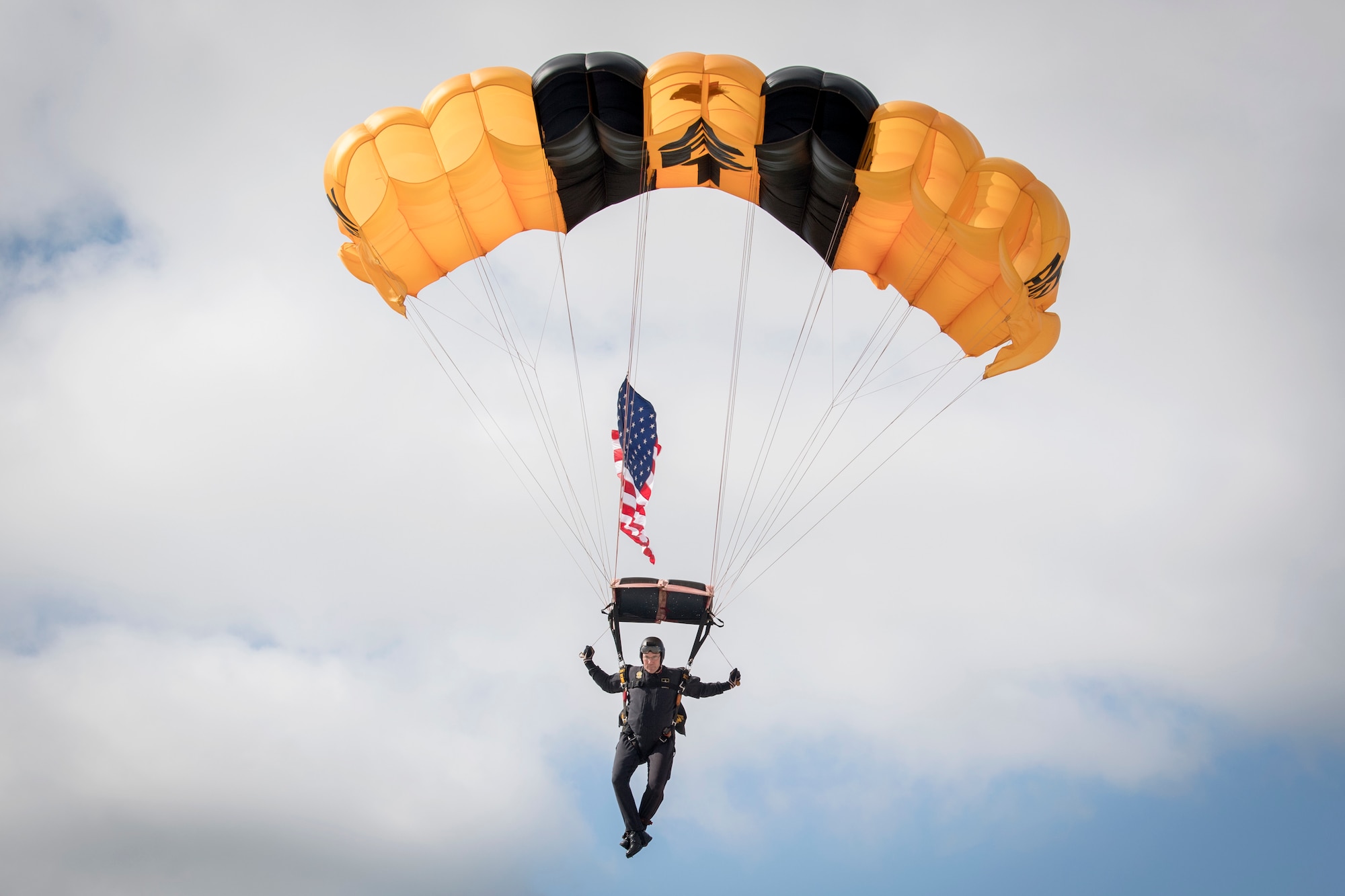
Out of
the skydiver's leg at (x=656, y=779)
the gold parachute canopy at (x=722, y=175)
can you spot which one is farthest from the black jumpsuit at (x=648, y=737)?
the gold parachute canopy at (x=722, y=175)

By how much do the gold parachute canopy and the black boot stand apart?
5.98 meters

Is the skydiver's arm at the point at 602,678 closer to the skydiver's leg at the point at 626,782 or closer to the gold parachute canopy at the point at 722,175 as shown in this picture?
the skydiver's leg at the point at 626,782

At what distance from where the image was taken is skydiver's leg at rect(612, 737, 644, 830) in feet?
31.7

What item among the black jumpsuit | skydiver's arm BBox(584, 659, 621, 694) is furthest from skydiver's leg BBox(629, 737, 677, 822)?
skydiver's arm BBox(584, 659, 621, 694)

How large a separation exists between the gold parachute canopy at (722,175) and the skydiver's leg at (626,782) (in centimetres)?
527

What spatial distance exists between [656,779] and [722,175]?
20.9ft

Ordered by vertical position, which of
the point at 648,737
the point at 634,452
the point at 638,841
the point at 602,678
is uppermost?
the point at 634,452

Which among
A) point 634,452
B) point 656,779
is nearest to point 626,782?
point 656,779

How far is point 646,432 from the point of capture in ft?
38.0

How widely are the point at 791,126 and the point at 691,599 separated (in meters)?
4.83

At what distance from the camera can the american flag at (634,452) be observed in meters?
11.4

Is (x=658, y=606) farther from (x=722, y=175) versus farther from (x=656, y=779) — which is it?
(x=722, y=175)

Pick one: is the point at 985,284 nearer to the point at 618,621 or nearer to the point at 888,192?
the point at 888,192

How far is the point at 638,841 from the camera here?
9680mm
